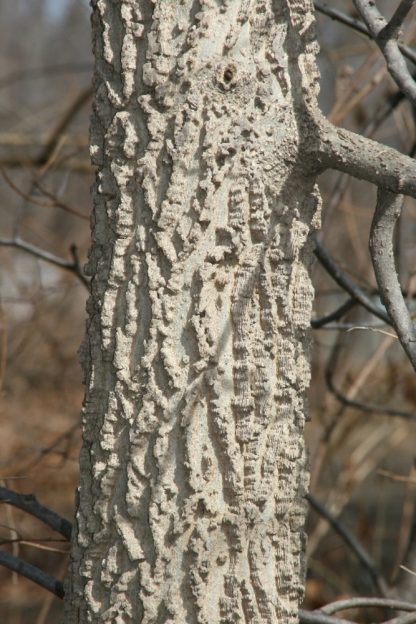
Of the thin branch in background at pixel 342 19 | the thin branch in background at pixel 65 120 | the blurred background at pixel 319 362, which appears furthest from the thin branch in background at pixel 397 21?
the thin branch in background at pixel 65 120

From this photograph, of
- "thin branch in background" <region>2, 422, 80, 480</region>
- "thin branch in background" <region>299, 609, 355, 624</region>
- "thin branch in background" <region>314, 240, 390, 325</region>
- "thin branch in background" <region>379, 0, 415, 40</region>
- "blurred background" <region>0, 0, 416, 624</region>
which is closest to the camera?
"thin branch in background" <region>379, 0, 415, 40</region>

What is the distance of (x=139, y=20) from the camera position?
4.89ft

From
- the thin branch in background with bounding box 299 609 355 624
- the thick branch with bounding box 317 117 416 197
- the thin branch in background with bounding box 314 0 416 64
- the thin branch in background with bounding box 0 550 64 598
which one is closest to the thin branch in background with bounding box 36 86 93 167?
the thin branch in background with bounding box 314 0 416 64

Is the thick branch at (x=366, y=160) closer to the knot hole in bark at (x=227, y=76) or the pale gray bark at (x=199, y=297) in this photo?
the pale gray bark at (x=199, y=297)

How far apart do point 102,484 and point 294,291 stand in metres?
0.51

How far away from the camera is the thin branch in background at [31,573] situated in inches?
70.2

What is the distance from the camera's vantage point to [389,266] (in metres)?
1.47

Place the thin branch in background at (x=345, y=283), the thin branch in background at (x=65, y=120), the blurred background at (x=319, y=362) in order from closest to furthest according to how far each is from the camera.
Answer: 1. the thin branch in background at (x=345, y=283)
2. the blurred background at (x=319, y=362)
3. the thin branch in background at (x=65, y=120)

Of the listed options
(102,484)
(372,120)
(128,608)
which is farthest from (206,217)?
(372,120)

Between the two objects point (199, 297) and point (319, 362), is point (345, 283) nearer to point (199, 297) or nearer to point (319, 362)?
point (199, 297)

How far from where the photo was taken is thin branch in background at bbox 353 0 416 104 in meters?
1.54

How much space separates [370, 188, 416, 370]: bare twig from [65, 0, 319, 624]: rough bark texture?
0.15 m

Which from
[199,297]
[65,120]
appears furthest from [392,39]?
[65,120]

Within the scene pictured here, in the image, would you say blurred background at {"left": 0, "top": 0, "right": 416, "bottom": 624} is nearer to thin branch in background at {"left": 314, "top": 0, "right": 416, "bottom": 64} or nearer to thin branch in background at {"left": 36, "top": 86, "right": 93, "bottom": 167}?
thin branch in background at {"left": 36, "top": 86, "right": 93, "bottom": 167}
